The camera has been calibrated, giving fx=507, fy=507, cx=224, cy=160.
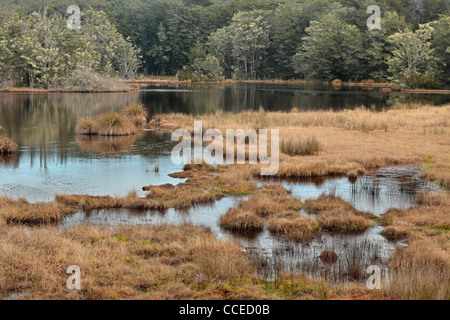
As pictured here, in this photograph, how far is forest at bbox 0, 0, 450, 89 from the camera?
65.5 meters

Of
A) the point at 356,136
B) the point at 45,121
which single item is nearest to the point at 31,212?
the point at 356,136

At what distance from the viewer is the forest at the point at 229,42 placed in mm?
65500

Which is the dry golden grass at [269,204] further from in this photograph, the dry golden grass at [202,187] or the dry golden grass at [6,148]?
the dry golden grass at [6,148]

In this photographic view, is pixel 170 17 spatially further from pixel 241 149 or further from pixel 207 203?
pixel 207 203

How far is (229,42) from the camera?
360 feet

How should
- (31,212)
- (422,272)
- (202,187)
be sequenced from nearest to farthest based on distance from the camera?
(422,272) < (31,212) < (202,187)

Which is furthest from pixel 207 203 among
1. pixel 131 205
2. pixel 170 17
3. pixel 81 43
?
pixel 170 17

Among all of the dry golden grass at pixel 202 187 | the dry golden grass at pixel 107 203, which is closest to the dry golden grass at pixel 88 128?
the dry golden grass at pixel 202 187

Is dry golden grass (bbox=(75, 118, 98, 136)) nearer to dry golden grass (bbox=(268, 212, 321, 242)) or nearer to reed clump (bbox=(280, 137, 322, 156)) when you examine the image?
reed clump (bbox=(280, 137, 322, 156))

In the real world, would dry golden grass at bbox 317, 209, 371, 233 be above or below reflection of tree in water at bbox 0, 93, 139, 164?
below

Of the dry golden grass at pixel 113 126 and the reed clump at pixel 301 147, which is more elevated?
the dry golden grass at pixel 113 126

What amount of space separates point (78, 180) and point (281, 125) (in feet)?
51.3

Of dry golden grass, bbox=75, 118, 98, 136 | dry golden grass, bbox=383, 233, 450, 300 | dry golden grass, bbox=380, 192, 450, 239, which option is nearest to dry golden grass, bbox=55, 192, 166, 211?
dry golden grass, bbox=380, 192, 450, 239

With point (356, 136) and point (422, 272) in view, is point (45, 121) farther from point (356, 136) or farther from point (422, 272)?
point (422, 272)
